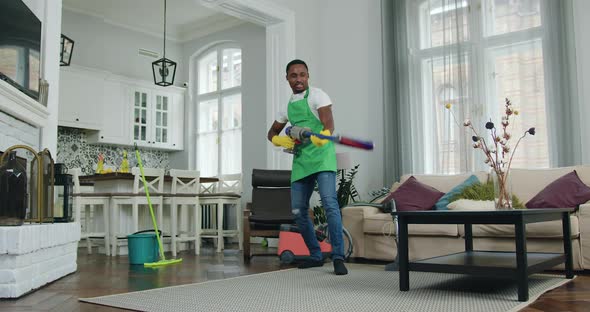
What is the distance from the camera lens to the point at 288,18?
6.12m

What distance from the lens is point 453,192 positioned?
443 centimetres

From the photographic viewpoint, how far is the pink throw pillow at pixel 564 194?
153 inches

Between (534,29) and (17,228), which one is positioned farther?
(534,29)

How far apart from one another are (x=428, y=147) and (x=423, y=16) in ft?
4.65

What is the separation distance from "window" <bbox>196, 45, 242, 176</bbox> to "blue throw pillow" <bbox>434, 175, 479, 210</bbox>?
13.1ft

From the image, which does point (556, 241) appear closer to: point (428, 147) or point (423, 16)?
point (428, 147)

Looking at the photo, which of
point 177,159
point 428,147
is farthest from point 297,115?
point 177,159

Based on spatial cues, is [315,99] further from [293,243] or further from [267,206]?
[267,206]

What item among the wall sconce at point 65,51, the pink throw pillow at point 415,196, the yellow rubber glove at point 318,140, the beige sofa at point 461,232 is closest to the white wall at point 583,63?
the beige sofa at point 461,232

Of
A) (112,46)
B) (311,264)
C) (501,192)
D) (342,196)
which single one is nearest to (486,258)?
(501,192)

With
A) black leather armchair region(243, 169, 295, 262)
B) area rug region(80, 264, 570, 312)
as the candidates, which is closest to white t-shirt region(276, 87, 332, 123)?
area rug region(80, 264, 570, 312)

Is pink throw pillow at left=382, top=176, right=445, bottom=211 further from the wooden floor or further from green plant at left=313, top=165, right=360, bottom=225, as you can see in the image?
the wooden floor

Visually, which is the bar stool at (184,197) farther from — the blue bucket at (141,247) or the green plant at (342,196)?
the green plant at (342,196)

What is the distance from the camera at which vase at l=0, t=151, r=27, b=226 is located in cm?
293
